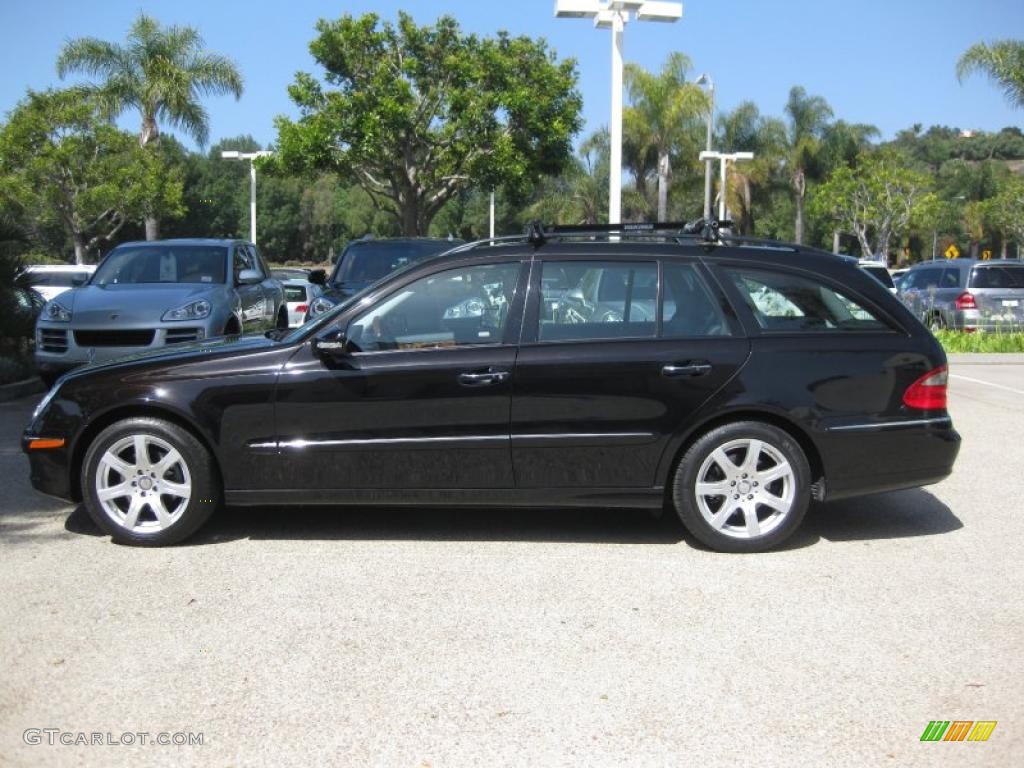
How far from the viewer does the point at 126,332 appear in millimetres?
9789

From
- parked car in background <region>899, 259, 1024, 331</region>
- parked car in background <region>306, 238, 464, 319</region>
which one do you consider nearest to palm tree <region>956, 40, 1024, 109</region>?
parked car in background <region>899, 259, 1024, 331</region>

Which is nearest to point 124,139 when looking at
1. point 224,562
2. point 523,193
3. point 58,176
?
point 58,176

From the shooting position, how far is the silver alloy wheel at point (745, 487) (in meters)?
5.55

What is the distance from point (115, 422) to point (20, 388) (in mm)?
6440

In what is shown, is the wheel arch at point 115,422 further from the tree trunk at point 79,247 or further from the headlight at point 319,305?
the tree trunk at point 79,247

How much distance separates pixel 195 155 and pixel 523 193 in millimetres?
47325

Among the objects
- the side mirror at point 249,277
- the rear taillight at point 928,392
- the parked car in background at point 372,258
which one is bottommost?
the rear taillight at point 928,392

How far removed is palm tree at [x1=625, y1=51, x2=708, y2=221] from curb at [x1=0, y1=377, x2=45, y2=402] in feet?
109

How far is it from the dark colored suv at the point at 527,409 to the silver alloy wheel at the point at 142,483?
0.04 feet

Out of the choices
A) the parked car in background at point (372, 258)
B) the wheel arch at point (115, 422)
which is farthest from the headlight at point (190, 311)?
the wheel arch at point (115, 422)

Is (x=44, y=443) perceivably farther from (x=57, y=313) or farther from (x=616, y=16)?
(x=616, y=16)

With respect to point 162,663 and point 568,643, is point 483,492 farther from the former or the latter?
point 162,663

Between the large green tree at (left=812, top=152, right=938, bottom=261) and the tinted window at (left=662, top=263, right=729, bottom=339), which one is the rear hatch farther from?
the large green tree at (left=812, top=152, right=938, bottom=261)

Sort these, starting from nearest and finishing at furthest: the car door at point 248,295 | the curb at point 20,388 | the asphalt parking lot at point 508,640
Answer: the asphalt parking lot at point 508,640 → the curb at point 20,388 → the car door at point 248,295
